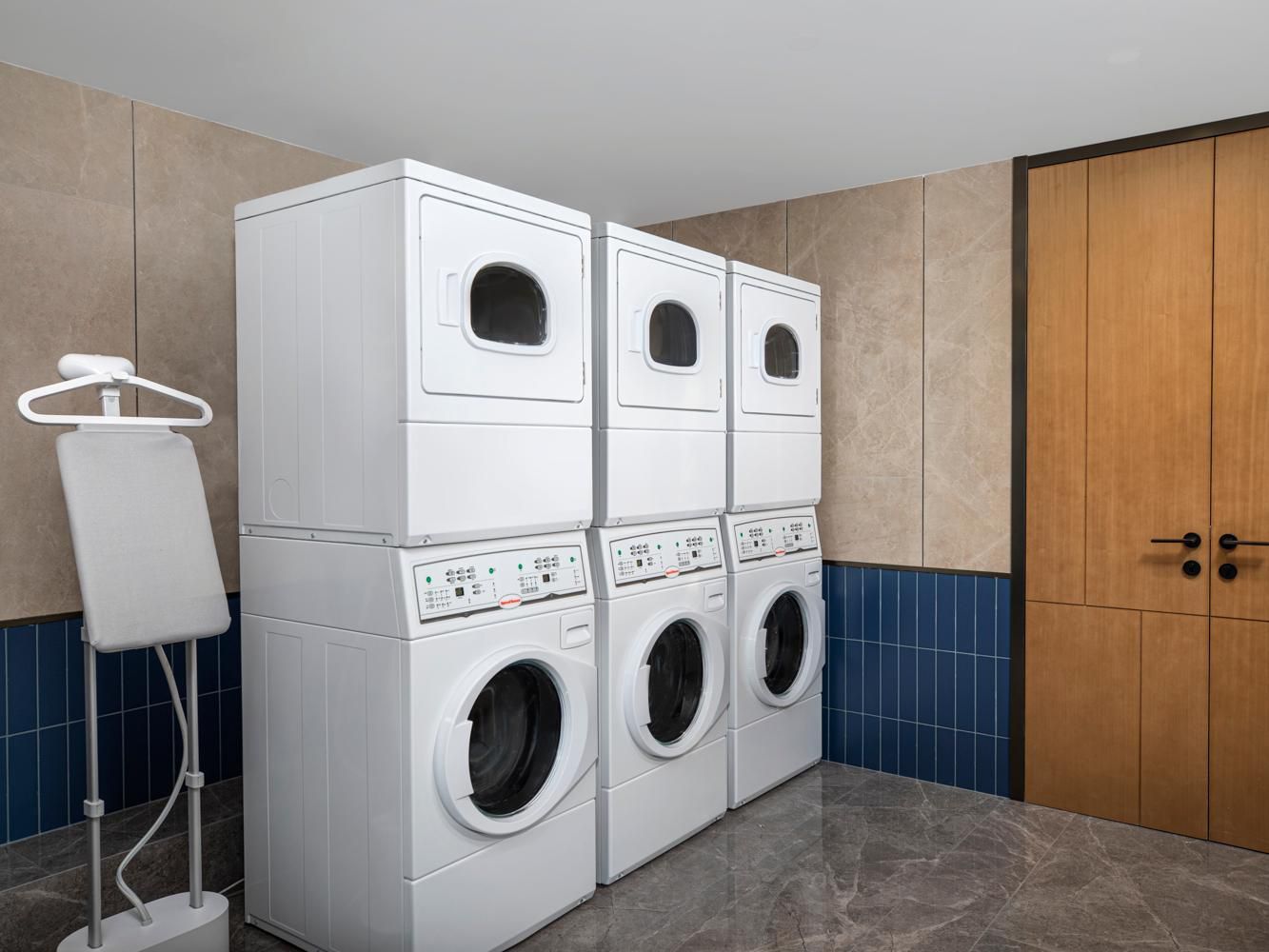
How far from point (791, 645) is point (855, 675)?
40 centimetres

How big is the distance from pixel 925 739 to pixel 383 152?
10.2ft

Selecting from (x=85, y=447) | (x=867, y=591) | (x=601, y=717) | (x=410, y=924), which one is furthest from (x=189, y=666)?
(x=867, y=591)

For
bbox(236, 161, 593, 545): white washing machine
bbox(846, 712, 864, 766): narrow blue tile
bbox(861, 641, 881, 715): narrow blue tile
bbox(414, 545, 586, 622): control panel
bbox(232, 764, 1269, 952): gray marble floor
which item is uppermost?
bbox(236, 161, 593, 545): white washing machine

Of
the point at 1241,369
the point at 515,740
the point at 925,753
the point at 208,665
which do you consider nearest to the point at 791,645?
the point at 925,753

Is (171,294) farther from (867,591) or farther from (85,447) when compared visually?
(867,591)

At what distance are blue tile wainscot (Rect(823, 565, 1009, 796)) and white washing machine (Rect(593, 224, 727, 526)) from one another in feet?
3.22

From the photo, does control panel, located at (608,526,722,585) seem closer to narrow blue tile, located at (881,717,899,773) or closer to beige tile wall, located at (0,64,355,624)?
narrow blue tile, located at (881,717,899,773)

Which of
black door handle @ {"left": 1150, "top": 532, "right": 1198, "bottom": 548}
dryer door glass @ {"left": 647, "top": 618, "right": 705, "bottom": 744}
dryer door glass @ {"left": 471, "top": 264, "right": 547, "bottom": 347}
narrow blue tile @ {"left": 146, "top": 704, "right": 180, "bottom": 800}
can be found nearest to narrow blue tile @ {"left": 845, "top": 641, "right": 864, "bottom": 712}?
dryer door glass @ {"left": 647, "top": 618, "right": 705, "bottom": 744}

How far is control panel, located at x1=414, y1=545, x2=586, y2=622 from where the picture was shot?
83.8 inches

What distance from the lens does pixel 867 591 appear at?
3.76 metres

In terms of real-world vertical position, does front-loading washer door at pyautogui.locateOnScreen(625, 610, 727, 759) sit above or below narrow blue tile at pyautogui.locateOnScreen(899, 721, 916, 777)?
above

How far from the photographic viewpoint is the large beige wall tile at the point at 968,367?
3.42m

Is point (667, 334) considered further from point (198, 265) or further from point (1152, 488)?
point (1152, 488)

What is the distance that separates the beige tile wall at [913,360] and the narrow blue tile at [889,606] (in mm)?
70
